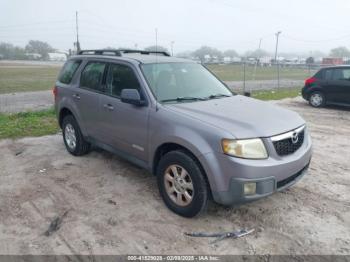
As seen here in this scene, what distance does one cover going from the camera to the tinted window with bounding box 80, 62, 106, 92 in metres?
5.11

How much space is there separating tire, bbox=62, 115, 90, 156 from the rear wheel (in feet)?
29.3

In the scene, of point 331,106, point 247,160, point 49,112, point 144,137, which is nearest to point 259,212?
point 247,160

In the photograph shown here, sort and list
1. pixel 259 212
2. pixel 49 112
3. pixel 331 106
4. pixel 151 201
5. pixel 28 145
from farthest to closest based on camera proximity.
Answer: pixel 331 106, pixel 49 112, pixel 28 145, pixel 151 201, pixel 259 212

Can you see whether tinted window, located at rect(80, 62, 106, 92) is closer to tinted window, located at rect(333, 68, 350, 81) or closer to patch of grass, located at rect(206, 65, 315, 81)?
tinted window, located at rect(333, 68, 350, 81)

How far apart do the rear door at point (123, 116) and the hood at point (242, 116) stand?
1.64 ft

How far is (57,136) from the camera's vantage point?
7438mm

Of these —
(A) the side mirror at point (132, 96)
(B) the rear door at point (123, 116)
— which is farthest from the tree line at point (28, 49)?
(A) the side mirror at point (132, 96)

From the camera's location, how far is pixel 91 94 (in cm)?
518

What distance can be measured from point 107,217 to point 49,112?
679 cm

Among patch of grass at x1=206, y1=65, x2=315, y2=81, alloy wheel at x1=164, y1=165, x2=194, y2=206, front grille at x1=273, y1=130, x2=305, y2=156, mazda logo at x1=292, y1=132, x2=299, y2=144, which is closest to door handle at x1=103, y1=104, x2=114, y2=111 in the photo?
alloy wheel at x1=164, y1=165, x2=194, y2=206

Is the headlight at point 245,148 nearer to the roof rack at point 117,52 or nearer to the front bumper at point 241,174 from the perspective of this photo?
the front bumper at point 241,174

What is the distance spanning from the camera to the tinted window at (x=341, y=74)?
1112 cm

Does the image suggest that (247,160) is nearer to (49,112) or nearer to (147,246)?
(147,246)

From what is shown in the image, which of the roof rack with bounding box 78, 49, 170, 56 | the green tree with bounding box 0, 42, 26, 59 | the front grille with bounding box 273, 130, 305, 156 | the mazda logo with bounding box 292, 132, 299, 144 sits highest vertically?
the green tree with bounding box 0, 42, 26, 59
